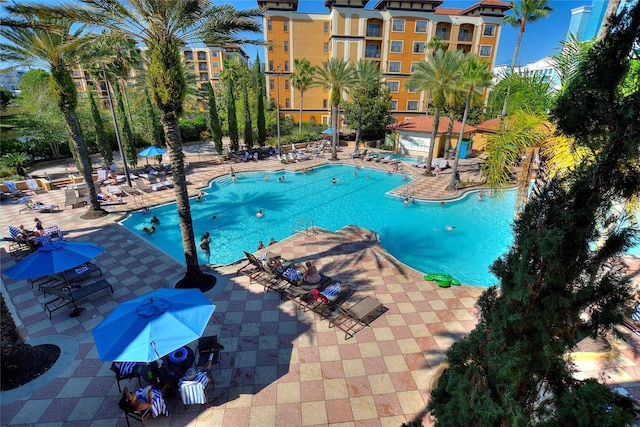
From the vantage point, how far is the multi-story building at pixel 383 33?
155ft

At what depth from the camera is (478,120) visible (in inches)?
1722

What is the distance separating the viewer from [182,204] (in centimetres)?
1065

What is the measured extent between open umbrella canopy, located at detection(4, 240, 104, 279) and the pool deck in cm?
157

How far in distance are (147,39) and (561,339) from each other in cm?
1171

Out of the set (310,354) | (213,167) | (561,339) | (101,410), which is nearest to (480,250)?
(310,354)

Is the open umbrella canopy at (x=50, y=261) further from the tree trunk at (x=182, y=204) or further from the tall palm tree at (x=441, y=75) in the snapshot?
the tall palm tree at (x=441, y=75)

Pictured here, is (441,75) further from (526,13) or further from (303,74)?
(303,74)

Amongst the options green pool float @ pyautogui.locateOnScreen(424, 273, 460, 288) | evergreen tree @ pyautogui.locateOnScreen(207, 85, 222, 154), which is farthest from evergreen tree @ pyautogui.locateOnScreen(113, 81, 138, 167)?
green pool float @ pyautogui.locateOnScreen(424, 273, 460, 288)

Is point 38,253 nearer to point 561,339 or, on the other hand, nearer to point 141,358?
point 141,358

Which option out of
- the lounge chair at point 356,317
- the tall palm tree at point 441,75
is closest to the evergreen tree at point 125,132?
the lounge chair at point 356,317

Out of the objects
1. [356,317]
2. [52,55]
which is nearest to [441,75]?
[356,317]

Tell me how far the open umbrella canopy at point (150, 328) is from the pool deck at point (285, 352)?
5.32 ft

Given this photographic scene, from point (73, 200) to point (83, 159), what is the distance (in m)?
4.86

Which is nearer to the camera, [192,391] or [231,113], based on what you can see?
[192,391]
